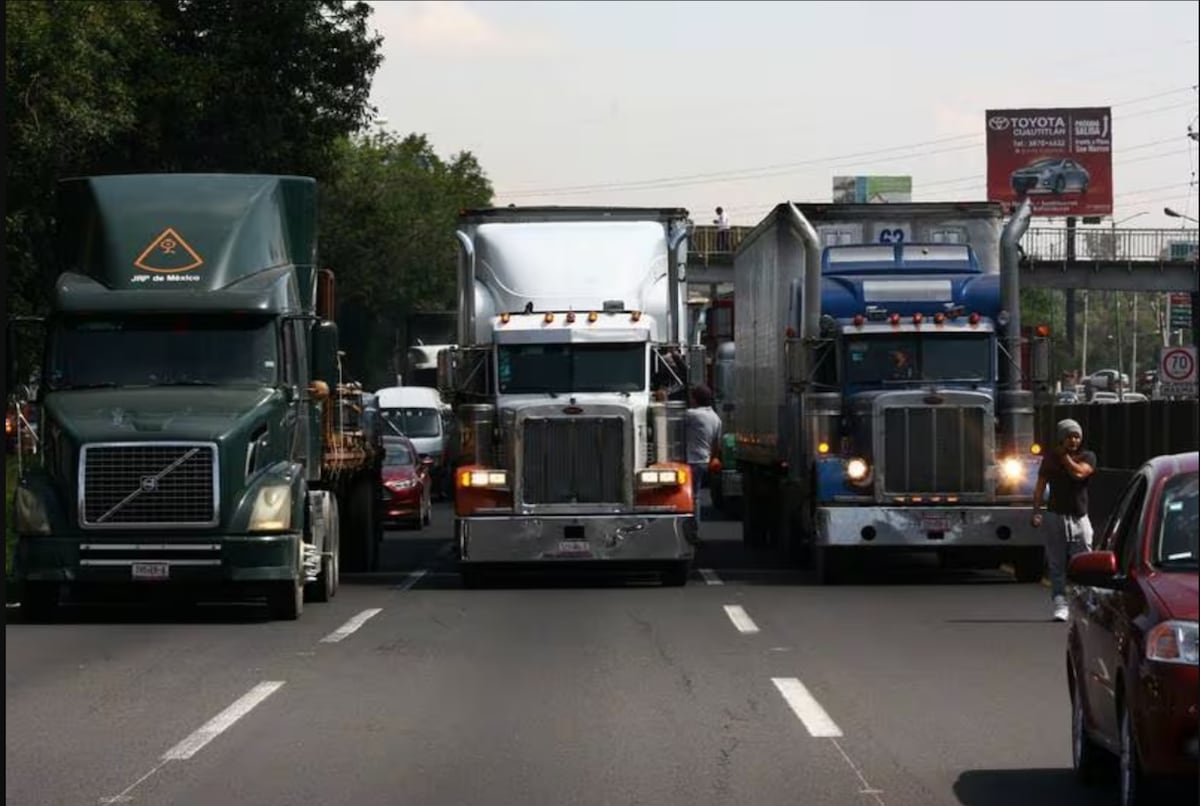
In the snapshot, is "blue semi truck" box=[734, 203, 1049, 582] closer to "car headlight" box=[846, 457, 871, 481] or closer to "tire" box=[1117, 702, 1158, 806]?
"car headlight" box=[846, 457, 871, 481]

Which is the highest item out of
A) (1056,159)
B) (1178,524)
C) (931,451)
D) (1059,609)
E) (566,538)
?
(1056,159)

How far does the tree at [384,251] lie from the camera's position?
78.9 meters

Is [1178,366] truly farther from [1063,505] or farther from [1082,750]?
[1082,750]

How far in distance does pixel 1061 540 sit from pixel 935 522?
171 inches

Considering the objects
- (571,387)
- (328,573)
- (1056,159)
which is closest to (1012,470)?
(571,387)

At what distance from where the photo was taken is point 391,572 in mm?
29047

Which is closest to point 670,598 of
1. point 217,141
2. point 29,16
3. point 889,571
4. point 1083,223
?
point 889,571

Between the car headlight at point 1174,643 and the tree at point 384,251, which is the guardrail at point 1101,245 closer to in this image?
the tree at point 384,251

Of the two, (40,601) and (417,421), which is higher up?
(417,421)

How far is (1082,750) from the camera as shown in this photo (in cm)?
1120

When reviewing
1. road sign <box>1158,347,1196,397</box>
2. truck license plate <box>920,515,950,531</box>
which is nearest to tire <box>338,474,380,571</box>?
truck license plate <box>920,515,950,531</box>

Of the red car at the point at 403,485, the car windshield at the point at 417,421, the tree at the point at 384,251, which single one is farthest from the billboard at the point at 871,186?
the red car at the point at 403,485

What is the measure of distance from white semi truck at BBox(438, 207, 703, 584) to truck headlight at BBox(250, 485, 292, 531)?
157 inches

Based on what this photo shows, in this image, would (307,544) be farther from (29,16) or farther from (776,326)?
(29,16)
